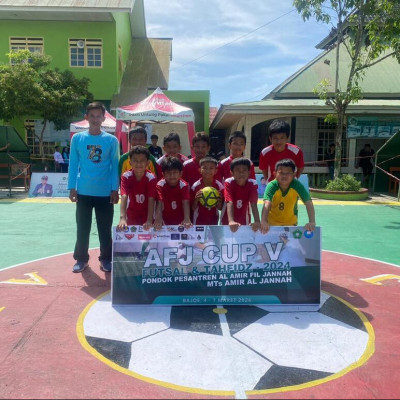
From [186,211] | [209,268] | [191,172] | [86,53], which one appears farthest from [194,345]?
[86,53]

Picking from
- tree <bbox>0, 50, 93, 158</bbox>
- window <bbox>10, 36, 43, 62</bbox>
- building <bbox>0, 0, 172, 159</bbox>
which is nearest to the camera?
tree <bbox>0, 50, 93, 158</bbox>

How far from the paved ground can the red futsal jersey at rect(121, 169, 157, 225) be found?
96cm

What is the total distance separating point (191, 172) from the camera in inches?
177

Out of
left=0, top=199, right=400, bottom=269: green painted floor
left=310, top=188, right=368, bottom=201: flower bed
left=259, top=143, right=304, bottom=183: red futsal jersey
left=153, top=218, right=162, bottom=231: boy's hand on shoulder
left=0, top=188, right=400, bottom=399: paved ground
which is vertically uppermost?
left=259, top=143, right=304, bottom=183: red futsal jersey

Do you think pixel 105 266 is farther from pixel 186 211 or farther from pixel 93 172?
pixel 186 211

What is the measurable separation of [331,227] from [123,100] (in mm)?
14886

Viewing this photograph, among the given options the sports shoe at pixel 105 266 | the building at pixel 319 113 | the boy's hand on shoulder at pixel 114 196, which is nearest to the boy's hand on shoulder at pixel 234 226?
the boy's hand on shoulder at pixel 114 196

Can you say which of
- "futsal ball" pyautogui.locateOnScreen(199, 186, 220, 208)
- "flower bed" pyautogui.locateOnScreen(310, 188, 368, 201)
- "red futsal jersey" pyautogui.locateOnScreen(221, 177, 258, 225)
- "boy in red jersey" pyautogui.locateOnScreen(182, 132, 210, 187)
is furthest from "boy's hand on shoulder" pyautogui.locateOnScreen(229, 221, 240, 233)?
"flower bed" pyautogui.locateOnScreen(310, 188, 368, 201)

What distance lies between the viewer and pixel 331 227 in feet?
25.5

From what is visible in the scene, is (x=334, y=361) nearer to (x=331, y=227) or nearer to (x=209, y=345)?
(x=209, y=345)

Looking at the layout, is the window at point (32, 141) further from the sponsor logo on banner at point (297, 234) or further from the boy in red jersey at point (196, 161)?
the sponsor logo on banner at point (297, 234)

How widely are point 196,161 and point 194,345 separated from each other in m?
2.25

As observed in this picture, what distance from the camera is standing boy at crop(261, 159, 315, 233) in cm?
382

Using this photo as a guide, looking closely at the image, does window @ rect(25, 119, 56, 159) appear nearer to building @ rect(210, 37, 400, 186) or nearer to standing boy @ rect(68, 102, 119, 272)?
building @ rect(210, 37, 400, 186)
